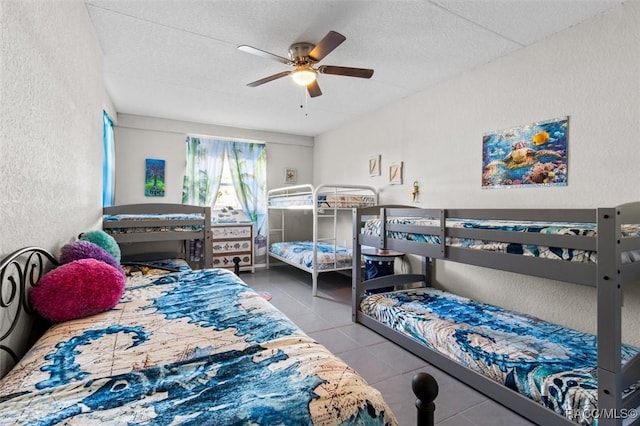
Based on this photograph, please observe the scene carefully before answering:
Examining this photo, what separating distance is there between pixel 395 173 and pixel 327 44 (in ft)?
6.36

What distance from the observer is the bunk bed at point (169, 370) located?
70cm

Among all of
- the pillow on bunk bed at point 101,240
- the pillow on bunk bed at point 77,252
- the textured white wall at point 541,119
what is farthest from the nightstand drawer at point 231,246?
the pillow on bunk bed at point 77,252

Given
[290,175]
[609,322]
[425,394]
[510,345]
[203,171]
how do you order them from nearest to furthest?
[425,394]
[609,322]
[510,345]
[203,171]
[290,175]

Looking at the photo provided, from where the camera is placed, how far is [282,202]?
180 inches

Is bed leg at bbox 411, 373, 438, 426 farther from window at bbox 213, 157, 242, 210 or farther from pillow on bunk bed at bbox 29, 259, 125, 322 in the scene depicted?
window at bbox 213, 157, 242, 210

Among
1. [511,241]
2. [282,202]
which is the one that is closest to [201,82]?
[282,202]

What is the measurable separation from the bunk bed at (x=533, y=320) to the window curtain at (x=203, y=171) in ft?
10.1

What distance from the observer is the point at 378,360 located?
207cm

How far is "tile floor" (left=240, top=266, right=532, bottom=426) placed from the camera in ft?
5.03

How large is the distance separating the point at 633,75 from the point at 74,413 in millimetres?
2962

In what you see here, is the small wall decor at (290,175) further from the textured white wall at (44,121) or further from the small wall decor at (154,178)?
the textured white wall at (44,121)

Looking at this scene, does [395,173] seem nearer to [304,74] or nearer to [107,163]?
[304,74]

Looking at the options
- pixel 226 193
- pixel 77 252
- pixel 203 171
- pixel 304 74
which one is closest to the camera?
pixel 77 252

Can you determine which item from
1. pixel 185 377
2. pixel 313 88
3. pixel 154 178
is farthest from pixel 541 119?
pixel 154 178
